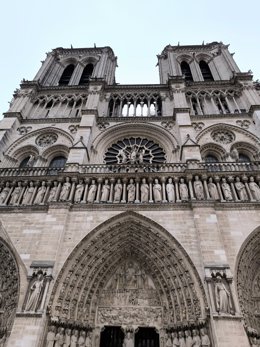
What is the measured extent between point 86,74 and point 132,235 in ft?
46.9

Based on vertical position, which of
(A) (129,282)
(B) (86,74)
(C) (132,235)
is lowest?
(A) (129,282)

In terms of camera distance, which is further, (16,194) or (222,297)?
(16,194)

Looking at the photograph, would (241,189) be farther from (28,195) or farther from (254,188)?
(28,195)

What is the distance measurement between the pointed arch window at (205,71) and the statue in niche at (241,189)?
1066 centimetres

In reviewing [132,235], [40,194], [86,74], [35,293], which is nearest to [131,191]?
[132,235]

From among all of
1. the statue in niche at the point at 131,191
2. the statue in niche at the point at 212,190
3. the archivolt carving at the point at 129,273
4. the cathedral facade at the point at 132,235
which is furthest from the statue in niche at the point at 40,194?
the statue in niche at the point at 212,190

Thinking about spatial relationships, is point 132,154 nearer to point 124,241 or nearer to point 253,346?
point 124,241

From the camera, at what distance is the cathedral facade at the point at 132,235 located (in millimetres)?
6914

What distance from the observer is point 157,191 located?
370 inches

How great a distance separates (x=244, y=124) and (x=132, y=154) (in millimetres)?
5628

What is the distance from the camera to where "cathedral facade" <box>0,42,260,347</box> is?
22.7 ft

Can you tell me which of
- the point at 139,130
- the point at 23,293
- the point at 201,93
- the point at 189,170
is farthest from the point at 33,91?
the point at 23,293

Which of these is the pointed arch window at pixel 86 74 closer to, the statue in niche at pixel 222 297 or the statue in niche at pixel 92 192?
the statue in niche at pixel 92 192

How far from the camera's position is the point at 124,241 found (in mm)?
8820
